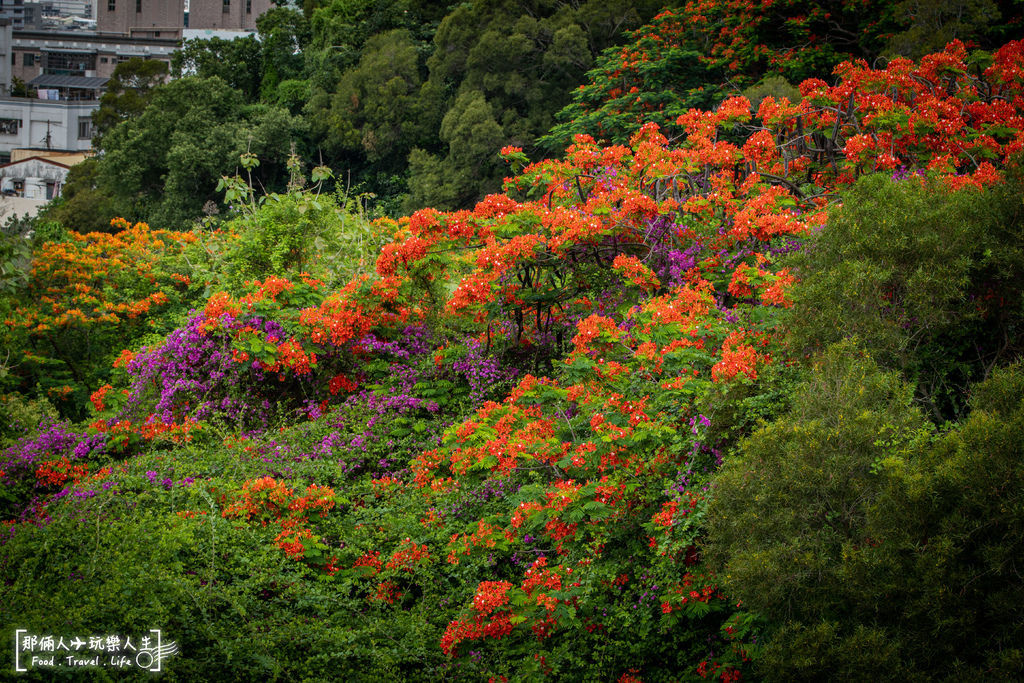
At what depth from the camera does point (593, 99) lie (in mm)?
17438

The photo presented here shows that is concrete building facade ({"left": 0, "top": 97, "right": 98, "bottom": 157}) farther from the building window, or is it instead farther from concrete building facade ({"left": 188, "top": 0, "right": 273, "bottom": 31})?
the building window

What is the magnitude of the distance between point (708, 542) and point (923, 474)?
1.12m

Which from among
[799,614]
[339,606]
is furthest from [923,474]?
[339,606]

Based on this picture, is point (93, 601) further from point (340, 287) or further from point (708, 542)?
point (340, 287)

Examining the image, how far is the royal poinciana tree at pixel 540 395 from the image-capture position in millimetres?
4535

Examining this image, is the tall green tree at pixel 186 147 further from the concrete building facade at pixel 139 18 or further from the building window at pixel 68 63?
the concrete building facade at pixel 139 18

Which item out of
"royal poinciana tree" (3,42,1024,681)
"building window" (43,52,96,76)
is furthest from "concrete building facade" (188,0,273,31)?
"royal poinciana tree" (3,42,1024,681)

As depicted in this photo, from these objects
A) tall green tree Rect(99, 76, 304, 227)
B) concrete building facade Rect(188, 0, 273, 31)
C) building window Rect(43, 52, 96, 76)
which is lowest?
tall green tree Rect(99, 76, 304, 227)

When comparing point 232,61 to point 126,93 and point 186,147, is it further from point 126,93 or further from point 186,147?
point 186,147

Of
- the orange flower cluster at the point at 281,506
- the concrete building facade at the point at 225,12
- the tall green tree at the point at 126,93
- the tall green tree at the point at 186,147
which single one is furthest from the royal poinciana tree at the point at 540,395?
the concrete building facade at the point at 225,12

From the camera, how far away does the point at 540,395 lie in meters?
5.74

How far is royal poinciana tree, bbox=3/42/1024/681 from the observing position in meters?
4.54

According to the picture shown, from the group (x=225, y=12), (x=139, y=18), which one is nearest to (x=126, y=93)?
(x=225, y=12)

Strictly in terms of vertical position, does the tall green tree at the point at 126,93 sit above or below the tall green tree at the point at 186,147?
above
